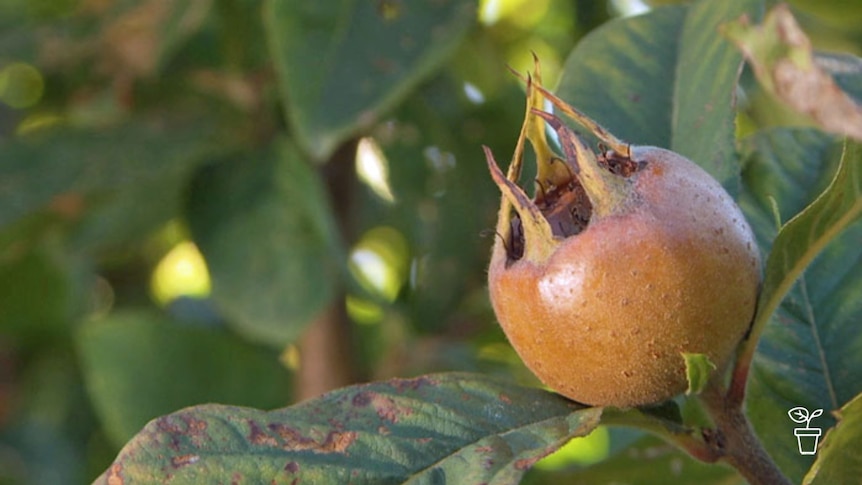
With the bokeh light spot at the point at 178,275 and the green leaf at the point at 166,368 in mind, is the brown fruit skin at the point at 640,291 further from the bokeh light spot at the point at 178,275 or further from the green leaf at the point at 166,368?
the bokeh light spot at the point at 178,275

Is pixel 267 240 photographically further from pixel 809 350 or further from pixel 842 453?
pixel 842 453

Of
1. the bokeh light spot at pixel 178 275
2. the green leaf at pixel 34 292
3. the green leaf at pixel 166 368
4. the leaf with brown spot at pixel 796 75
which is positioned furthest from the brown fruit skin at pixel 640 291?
the bokeh light spot at pixel 178 275

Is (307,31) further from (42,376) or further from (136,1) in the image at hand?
Result: (42,376)

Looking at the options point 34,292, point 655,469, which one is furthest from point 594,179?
point 34,292

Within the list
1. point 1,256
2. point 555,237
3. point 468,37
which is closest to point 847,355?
point 555,237

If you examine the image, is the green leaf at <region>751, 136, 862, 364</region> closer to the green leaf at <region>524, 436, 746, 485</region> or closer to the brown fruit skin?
the brown fruit skin

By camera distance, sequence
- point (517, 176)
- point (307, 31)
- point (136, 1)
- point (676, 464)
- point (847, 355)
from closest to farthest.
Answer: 1. point (517, 176)
2. point (847, 355)
3. point (676, 464)
4. point (307, 31)
5. point (136, 1)

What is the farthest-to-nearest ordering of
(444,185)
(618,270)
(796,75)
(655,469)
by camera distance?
(444,185), (655,469), (618,270), (796,75)

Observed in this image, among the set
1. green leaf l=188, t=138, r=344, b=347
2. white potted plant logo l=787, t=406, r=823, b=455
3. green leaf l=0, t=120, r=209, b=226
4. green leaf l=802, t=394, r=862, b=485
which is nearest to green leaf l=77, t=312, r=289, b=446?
green leaf l=188, t=138, r=344, b=347
